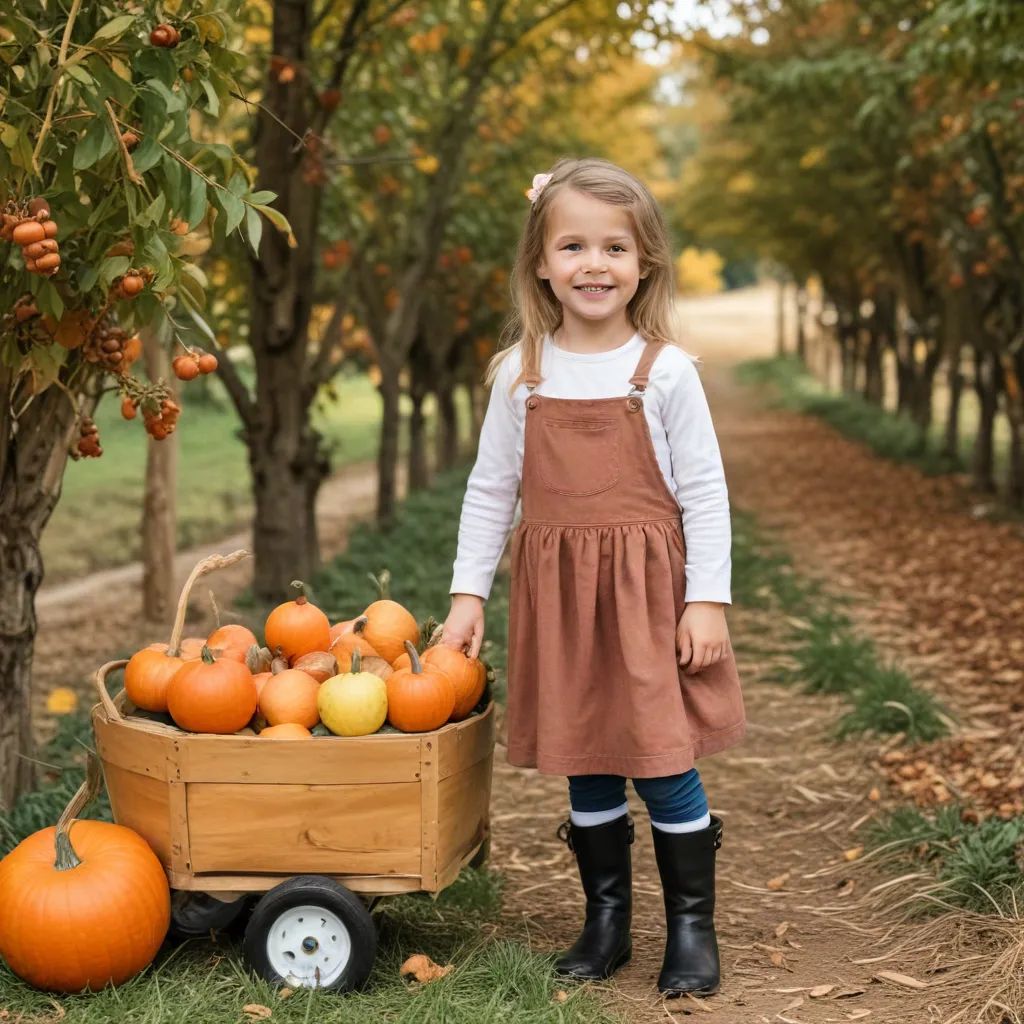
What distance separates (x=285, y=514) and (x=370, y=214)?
410cm

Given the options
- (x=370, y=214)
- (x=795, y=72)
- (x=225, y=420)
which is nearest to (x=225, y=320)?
(x=370, y=214)

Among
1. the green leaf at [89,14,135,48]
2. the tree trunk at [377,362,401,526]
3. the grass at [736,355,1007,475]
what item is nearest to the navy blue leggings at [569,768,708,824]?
the green leaf at [89,14,135,48]

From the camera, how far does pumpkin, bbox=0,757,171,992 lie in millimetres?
2895

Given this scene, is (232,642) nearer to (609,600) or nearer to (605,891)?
(609,600)

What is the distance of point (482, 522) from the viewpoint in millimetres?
3371

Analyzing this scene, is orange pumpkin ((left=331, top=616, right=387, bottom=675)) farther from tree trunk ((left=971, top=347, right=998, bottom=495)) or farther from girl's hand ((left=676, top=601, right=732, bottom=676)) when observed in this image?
tree trunk ((left=971, top=347, right=998, bottom=495))

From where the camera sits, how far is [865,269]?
1823cm

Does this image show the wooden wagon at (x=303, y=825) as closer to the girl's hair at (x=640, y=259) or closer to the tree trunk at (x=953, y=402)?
the girl's hair at (x=640, y=259)

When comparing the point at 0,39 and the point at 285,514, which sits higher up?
the point at 0,39

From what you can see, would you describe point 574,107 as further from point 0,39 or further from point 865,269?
point 0,39

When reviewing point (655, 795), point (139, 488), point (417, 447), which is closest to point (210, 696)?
point (655, 795)

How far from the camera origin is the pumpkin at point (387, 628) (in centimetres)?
338

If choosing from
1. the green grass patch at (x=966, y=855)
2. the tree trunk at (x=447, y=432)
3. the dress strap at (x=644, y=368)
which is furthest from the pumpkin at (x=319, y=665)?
the tree trunk at (x=447, y=432)

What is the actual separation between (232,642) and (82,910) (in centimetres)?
69
